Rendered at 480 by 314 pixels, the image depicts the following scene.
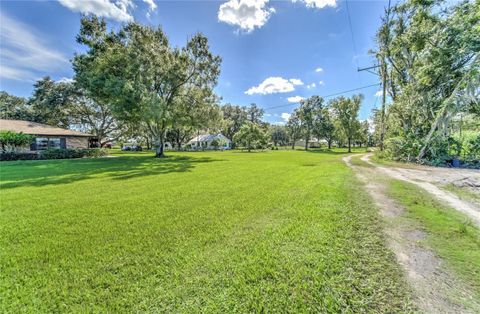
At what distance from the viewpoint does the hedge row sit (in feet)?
59.1

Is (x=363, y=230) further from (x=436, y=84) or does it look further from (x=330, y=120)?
(x=330, y=120)

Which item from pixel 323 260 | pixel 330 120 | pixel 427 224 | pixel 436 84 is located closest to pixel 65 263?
pixel 323 260

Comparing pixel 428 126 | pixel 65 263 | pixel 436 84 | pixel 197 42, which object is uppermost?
pixel 197 42

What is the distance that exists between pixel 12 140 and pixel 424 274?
2821cm

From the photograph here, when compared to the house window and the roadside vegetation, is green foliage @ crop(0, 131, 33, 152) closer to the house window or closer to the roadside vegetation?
the house window

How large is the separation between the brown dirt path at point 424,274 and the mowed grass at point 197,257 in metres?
0.15

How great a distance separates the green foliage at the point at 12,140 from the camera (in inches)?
704

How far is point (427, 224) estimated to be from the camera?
401cm

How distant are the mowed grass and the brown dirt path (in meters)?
0.15

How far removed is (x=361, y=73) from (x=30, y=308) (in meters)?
30.6

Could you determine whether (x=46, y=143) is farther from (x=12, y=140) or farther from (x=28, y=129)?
(x=12, y=140)

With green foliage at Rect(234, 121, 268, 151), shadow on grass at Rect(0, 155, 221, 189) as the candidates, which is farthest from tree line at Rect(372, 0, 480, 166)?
green foliage at Rect(234, 121, 268, 151)

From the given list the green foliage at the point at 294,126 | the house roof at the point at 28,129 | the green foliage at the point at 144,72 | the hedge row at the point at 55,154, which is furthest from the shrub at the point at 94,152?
the green foliage at the point at 294,126

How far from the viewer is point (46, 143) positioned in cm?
2234
